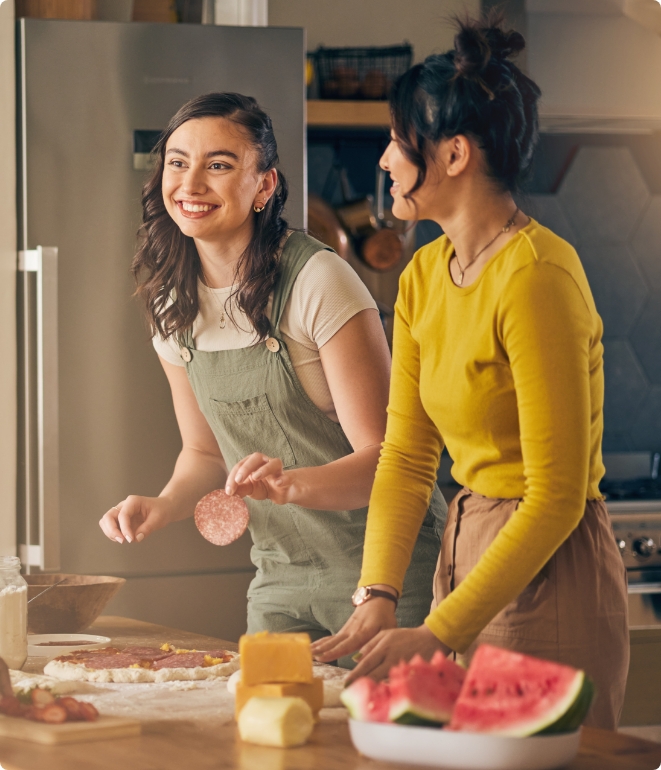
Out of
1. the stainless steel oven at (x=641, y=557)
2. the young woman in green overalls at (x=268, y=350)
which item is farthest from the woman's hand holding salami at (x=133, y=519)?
the stainless steel oven at (x=641, y=557)

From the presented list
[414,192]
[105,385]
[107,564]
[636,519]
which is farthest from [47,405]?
[636,519]

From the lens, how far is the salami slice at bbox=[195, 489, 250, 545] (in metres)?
1.52

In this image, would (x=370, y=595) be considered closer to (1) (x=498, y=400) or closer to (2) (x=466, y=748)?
(1) (x=498, y=400)

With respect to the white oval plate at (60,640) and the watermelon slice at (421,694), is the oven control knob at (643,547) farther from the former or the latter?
the watermelon slice at (421,694)

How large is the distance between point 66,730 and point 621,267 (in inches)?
107

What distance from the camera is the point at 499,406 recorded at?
117 cm

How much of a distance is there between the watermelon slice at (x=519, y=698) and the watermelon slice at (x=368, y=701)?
0.20 ft

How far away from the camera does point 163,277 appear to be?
169cm

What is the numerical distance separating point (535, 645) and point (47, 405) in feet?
4.61

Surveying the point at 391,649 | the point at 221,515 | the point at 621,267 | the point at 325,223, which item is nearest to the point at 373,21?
the point at 325,223

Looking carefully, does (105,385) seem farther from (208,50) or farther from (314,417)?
(314,417)

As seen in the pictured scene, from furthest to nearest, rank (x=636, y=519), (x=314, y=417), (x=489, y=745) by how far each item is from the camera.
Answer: (x=636, y=519)
(x=314, y=417)
(x=489, y=745)

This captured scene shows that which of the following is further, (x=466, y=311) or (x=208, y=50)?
(x=208, y=50)

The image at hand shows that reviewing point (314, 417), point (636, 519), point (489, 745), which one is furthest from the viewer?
Answer: point (636, 519)
